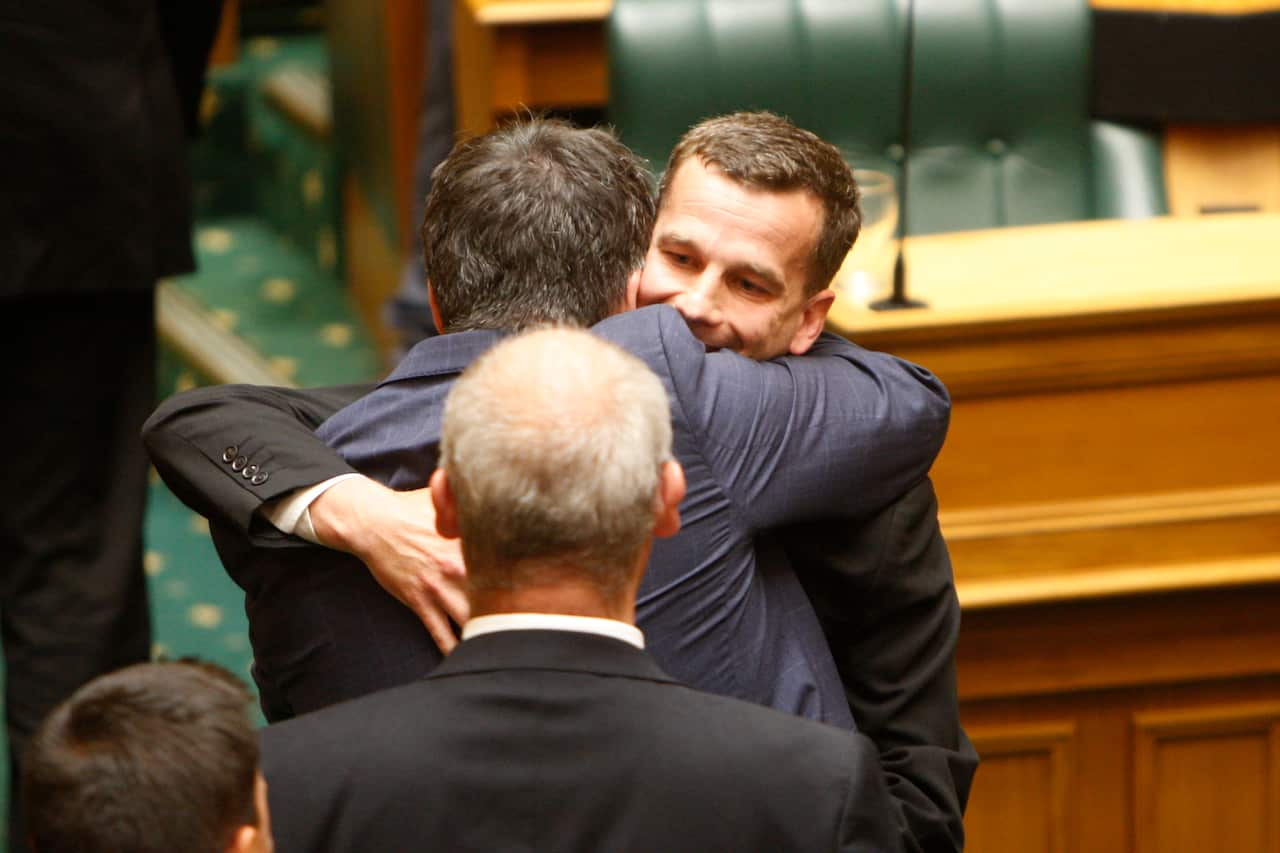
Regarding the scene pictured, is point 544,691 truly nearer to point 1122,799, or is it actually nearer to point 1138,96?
point 1122,799

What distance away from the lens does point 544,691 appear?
1.27 m

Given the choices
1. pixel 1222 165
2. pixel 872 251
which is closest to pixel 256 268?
pixel 1222 165

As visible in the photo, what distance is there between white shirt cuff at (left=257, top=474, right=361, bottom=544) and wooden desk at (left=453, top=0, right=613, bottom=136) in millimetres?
2228

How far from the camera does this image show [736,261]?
5.88ft

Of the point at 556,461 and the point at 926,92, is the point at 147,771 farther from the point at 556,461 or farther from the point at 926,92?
the point at 926,92

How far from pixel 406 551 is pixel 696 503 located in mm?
244

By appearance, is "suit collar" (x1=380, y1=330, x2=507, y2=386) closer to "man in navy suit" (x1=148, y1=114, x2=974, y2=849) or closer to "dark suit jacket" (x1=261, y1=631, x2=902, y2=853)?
"man in navy suit" (x1=148, y1=114, x2=974, y2=849)

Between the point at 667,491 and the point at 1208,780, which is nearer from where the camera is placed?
the point at 667,491

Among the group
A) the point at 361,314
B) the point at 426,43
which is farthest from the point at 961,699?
the point at 361,314

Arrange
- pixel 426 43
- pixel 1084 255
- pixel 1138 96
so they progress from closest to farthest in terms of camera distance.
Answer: pixel 1084 255 < pixel 1138 96 < pixel 426 43

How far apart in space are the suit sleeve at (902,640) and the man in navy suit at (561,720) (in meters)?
0.36

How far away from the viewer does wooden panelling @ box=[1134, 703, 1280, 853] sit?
2.36m

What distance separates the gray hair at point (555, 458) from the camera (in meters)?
1.24

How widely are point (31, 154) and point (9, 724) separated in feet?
3.16
